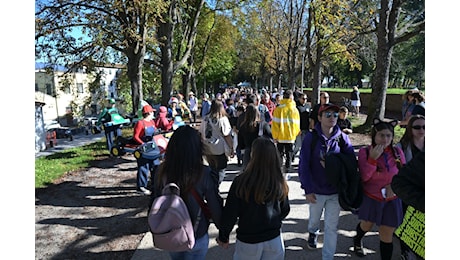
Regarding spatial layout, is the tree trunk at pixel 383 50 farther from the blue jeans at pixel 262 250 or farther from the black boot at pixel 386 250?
the blue jeans at pixel 262 250

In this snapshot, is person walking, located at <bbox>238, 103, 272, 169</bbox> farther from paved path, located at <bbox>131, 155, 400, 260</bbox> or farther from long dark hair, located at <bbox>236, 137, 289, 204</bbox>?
long dark hair, located at <bbox>236, 137, 289, 204</bbox>

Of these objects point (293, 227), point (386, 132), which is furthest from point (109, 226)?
point (386, 132)

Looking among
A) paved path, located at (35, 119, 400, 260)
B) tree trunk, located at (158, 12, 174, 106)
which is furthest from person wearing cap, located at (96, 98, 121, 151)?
paved path, located at (35, 119, 400, 260)

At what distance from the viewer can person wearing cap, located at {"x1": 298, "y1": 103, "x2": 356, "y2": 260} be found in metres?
3.31

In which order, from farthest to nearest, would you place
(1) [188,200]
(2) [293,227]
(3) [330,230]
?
1. (2) [293,227]
2. (3) [330,230]
3. (1) [188,200]

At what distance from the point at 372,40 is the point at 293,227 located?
21399 millimetres

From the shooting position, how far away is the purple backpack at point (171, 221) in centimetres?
215

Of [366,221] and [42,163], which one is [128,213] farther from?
[42,163]

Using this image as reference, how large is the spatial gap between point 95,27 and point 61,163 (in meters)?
4.66

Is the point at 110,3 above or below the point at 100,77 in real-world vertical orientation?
above

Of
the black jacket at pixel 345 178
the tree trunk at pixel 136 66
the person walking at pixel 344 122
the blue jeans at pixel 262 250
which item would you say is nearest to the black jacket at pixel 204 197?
Answer: the blue jeans at pixel 262 250

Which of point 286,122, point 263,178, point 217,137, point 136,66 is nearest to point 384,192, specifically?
point 263,178

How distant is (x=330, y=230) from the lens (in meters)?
3.29

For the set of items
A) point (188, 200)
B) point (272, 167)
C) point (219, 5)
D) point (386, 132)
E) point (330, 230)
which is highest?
point (219, 5)
